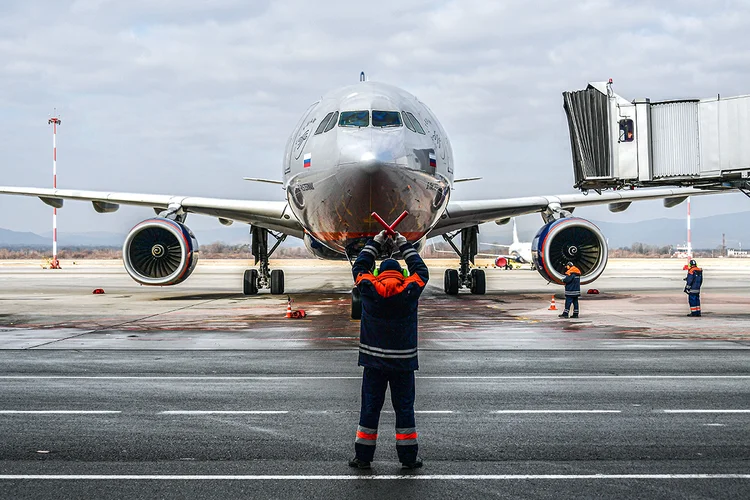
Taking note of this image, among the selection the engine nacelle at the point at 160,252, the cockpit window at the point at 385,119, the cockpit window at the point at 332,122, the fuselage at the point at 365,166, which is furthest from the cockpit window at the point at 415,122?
the engine nacelle at the point at 160,252

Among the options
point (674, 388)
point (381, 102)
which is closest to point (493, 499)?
point (674, 388)

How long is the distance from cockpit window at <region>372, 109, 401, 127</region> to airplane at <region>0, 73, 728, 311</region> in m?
0.02

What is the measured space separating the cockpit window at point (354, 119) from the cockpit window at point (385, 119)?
0.39 feet

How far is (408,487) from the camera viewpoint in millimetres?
4715

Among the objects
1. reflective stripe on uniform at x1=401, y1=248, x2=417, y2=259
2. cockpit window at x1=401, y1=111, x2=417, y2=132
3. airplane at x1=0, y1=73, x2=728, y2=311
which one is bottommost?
reflective stripe on uniform at x1=401, y1=248, x2=417, y2=259

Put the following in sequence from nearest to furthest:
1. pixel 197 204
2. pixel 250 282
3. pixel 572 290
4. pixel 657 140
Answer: pixel 572 290 < pixel 657 140 < pixel 197 204 < pixel 250 282

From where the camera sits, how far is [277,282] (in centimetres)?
2330

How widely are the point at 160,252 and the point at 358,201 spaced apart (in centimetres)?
821

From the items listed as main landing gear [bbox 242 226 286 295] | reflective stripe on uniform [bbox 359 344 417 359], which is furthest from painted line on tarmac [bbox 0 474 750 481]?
main landing gear [bbox 242 226 286 295]

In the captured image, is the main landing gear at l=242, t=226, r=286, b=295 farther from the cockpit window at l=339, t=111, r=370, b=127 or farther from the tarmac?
the cockpit window at l=339, t=111, r=370, b=127

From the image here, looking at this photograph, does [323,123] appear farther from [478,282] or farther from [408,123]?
Result: [478,282]

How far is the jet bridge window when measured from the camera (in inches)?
736

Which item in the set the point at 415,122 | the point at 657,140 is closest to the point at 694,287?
the point at 657,140

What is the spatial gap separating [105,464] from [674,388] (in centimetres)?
552
